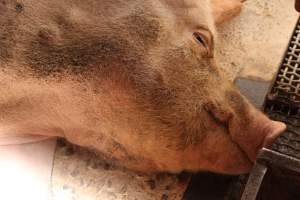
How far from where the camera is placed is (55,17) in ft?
5.46

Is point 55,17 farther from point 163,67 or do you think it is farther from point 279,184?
point 279,184

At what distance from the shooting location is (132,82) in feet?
5.32

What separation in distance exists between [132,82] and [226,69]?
2.89 ft

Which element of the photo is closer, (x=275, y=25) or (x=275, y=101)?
(x=275, y=101)

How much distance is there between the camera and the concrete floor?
1.98 metres

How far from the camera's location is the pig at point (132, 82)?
164 cm

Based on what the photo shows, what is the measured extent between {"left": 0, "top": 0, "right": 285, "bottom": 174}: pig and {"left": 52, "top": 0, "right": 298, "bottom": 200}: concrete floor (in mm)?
166

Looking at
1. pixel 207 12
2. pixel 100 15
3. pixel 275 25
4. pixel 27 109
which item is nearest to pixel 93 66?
pixel 100 15

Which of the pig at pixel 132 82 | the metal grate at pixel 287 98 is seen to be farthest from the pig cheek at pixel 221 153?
the metal grate at pixel 287 98

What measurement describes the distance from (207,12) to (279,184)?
0.80 metres

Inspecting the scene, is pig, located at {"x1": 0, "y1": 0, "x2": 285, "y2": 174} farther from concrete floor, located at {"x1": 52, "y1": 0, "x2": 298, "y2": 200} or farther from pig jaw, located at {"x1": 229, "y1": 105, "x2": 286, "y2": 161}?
concrete floor, located at {"x1": 52, "y1": 0, "x2": 298, "y2": 200}

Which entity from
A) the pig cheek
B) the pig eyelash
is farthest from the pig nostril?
the pig cheek

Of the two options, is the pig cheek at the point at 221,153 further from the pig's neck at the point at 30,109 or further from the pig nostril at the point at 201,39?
the pig's neck at the point at 30,109

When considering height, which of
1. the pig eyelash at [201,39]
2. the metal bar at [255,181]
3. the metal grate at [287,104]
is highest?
the pig eyelash at [201,39]
